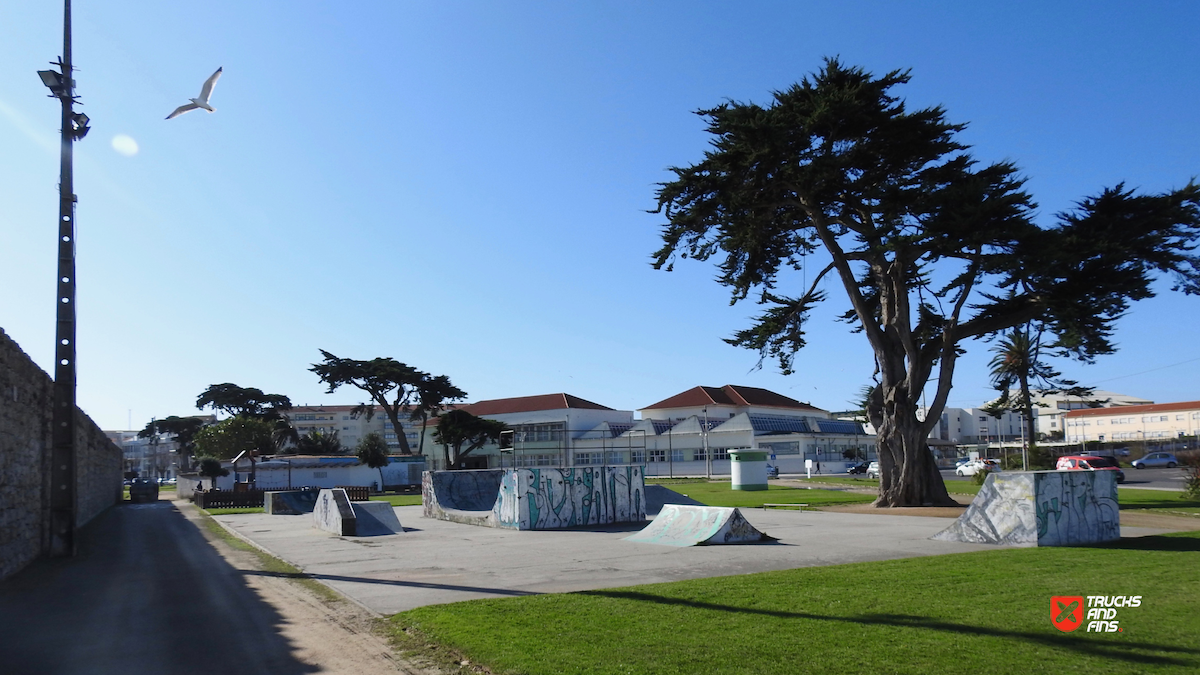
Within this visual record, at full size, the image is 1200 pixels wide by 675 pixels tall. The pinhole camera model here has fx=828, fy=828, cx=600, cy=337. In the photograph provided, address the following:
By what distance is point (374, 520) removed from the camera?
21.6 meters

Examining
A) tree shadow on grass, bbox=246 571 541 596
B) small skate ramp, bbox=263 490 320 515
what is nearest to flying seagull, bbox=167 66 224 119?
tree shadow on grass, bbox=246 571 541 596

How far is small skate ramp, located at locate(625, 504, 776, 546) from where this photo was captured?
15.8 m

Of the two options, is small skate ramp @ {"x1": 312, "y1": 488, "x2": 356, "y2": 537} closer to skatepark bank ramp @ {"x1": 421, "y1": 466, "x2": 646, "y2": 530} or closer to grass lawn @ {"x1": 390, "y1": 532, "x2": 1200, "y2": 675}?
skatepark bank ramp @ {"x1": 421, "y1": 466, "x2": 646, "y2": 530}

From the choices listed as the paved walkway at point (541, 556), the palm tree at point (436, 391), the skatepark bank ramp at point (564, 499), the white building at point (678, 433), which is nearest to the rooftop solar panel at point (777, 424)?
A: the white building at point (678, 433)

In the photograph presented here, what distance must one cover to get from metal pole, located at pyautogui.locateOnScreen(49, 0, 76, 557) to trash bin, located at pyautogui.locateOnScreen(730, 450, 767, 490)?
3265 cm

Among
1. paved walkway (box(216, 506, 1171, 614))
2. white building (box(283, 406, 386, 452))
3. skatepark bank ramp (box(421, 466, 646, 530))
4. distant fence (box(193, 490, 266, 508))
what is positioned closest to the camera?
paved walkway (box(216, 506, 1171, 614))

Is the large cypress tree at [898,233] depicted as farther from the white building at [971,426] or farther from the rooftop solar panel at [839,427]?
the white building at [971,426]

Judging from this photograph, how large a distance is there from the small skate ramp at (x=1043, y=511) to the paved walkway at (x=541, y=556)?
0.57 m

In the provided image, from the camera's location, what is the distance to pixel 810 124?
2589cm

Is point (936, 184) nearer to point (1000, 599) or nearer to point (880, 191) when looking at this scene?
point (880, 191)

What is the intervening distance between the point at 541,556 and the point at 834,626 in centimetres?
791

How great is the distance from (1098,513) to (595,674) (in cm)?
1313

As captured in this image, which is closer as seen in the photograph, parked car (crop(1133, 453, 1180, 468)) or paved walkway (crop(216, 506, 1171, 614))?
paved walkway (crop(216, 506, 1171, 614))

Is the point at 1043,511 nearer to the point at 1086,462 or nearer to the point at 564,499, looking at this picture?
the point at 564,499
